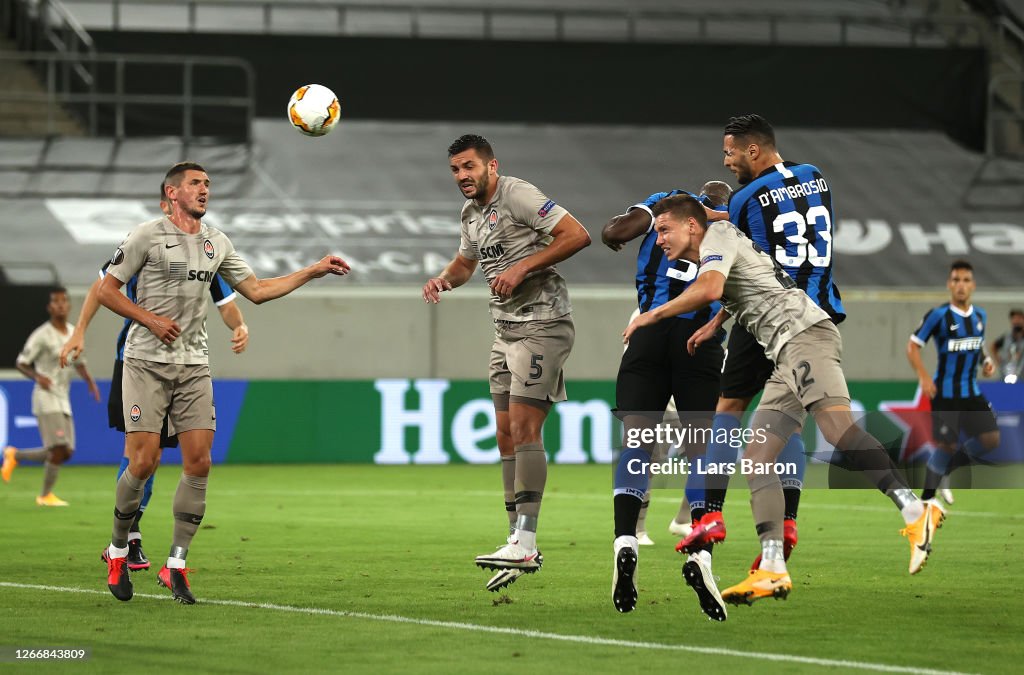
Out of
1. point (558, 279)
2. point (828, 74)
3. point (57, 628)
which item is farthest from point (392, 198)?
point (57, 628)

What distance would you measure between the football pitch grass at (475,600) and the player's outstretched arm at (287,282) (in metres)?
1.63

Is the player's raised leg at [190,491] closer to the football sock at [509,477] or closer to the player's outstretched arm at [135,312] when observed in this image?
the player's outstretched arm at [135,312]

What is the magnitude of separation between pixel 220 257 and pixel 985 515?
26.4 feet

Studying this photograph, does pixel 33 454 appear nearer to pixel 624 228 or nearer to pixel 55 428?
pixel 55 428

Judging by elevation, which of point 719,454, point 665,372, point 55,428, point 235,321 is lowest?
point 55,428

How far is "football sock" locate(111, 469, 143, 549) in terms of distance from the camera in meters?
8.25

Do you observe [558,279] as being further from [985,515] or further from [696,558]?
[985,515]

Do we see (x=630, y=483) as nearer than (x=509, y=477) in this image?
Yes

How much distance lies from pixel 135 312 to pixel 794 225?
3.48 metres

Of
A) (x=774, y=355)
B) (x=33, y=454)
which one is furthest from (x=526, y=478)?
(x=33, y=454)

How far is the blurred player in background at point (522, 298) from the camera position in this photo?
8.37 metres

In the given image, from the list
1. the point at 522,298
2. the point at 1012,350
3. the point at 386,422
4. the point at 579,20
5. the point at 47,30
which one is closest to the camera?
the point at 522,298

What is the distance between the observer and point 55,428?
15.6 metres

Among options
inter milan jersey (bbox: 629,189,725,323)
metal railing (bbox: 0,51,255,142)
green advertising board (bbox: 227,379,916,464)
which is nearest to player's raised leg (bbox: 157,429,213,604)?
inter milan jersey (bbox: 629,189,725,323)
